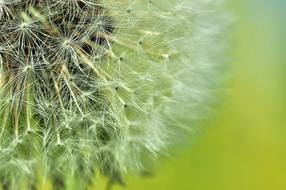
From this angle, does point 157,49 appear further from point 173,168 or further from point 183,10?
point 173,168

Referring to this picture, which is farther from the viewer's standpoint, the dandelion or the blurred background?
the blurred background

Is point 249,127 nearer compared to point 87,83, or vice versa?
point 87,83

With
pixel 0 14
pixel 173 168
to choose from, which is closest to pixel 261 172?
pixel 173 168

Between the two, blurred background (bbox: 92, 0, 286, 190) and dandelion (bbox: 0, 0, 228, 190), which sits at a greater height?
dandelion (bbox: 0, 0, 228, 190)

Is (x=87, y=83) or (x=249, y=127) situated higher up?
(x=87, y=83)

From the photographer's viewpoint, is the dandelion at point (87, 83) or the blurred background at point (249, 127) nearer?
the dandelion at point (87, 83)

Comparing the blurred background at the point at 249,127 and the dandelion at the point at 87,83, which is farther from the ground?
the dandelion at the point at 87,83
